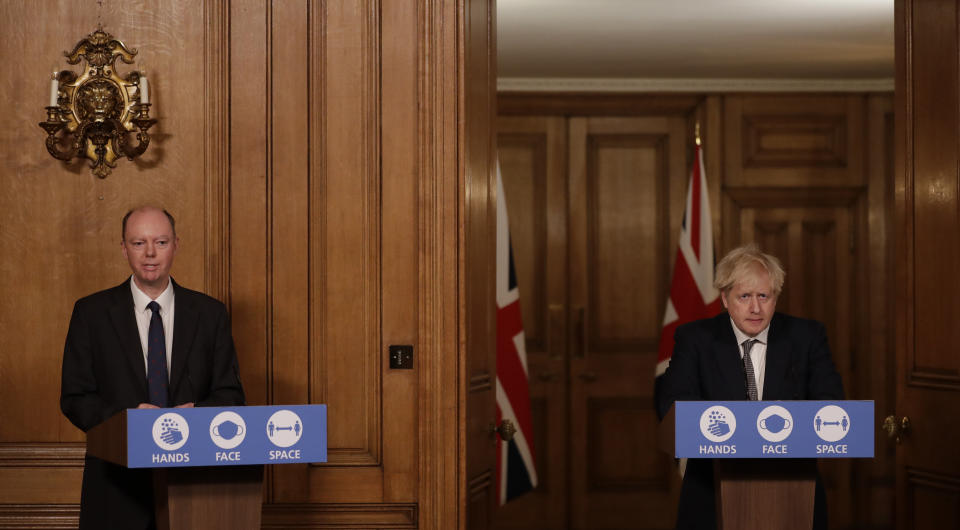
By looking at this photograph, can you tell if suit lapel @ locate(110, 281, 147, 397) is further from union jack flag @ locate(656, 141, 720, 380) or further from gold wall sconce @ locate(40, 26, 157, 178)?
union jack flag @ locate(656, 141, 720, 380)

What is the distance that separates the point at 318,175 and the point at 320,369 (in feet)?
2.12

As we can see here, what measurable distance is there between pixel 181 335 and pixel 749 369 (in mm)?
1625

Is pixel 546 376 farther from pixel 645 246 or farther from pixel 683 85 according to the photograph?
pixel 683 85

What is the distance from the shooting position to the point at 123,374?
282 cm

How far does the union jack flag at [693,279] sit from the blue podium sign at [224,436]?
3.55 meters

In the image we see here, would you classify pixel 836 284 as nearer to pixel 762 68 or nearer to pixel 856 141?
pixel 856 141

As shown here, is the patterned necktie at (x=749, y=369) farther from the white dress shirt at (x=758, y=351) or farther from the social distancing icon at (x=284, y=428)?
the social distancing icon at (x=284, y=428)

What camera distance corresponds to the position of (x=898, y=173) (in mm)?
3713

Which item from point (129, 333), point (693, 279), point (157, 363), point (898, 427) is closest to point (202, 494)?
point (157, 363)

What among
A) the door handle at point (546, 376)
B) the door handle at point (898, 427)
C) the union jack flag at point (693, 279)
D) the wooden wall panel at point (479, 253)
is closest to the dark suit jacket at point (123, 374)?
the wooden wall panel at point (479, 253)

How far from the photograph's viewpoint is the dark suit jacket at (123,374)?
9.11 ft

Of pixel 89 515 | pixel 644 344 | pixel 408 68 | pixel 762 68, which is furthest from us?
pixel 644 344

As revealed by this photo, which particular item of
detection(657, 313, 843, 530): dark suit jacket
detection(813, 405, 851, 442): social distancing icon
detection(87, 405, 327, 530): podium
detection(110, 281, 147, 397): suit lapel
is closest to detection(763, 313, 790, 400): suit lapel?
detection(657, 313, 843, 530): dark suit jacket

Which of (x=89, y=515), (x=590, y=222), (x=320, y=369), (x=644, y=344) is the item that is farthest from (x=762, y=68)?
(x=89, y=515)
